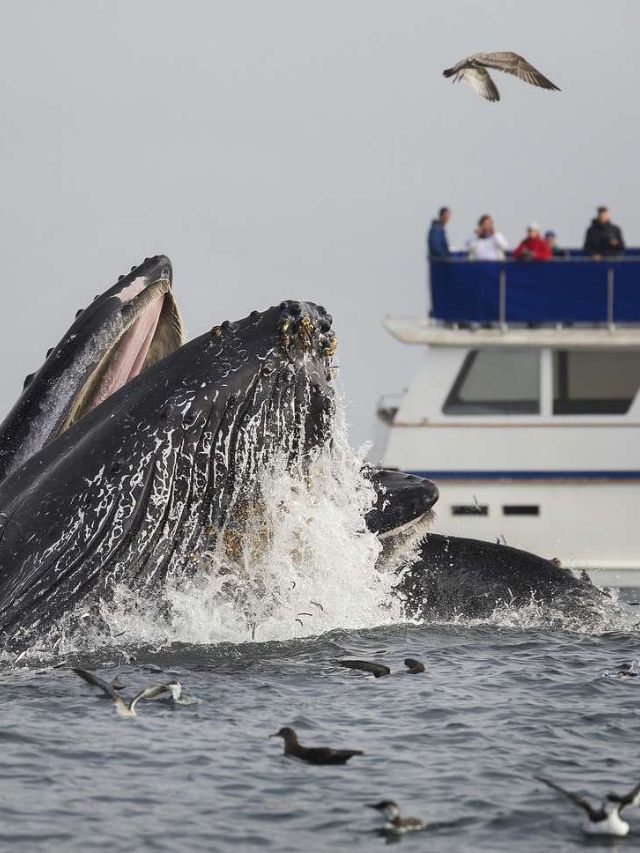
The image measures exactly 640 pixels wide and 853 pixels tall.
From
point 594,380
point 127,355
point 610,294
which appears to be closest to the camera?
point 127,355

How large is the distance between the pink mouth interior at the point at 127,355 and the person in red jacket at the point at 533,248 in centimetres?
1872

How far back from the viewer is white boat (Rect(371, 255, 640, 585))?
87.6 feet

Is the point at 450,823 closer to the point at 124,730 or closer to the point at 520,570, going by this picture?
the point at 124,730

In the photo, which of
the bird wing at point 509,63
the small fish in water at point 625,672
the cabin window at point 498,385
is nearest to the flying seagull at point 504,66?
the bird wing at point 509,63

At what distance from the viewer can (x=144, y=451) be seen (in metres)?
8.26

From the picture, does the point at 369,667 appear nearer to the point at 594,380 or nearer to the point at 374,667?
the point at 374,667

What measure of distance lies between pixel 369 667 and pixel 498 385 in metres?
18.9

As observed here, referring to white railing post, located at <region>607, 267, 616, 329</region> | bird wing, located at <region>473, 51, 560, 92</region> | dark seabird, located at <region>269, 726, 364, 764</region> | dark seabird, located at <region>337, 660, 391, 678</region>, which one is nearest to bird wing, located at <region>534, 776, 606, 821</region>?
dark seabird, located at <region>269, 726, 364, 764</region>

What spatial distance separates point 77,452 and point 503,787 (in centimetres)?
289

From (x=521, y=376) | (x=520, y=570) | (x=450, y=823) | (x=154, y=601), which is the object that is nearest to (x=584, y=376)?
(x=521, y=376)

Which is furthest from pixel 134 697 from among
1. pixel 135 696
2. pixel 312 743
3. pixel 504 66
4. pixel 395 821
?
pixel 504 66

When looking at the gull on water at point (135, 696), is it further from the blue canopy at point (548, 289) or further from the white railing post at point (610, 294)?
the white railing post at point (610, 294)

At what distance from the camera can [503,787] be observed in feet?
21.9

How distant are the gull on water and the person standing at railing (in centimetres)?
2014
